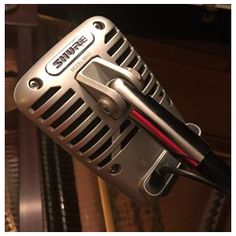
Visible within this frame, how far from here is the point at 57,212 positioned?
984 millimetres

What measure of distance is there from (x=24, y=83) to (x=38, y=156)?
405mm

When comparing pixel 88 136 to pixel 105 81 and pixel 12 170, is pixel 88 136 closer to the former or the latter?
pixel 105 81

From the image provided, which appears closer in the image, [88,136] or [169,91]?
[88,136]

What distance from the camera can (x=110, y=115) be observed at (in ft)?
1.94

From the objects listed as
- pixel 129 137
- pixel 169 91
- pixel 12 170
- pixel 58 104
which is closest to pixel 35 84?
pixel 58 104

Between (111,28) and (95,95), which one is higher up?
(111,28)

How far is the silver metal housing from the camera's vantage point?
582mm

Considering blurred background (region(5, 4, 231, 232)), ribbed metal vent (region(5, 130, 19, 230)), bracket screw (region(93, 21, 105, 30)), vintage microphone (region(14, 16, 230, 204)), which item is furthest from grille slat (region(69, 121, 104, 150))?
ribbed metal vent (region(5, 130, 19, 230))

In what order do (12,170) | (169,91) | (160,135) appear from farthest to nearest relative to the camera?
(169,91), (12,170), (160,135)

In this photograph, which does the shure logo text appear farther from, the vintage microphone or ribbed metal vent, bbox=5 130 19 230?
ribbed metal vent, bbox=5 130 19 230

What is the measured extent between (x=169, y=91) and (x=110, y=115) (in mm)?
858

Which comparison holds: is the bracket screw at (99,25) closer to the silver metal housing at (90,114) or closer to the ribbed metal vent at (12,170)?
the silver metal housing at (90,114)

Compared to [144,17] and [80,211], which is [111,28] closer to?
[80,211]
